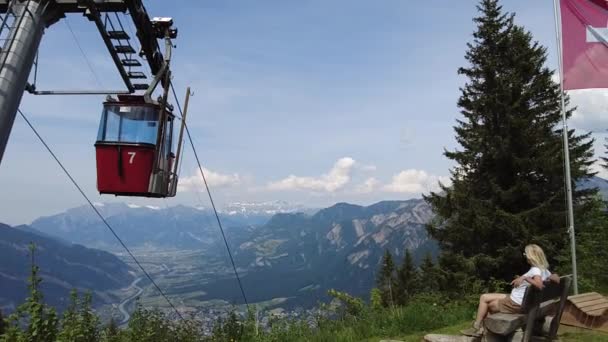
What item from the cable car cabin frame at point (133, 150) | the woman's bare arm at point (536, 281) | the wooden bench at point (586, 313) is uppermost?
the cable car cabin frame at point (133, 150)

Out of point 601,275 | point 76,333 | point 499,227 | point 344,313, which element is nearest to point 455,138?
point 499,227

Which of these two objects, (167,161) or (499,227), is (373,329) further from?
(499,227)

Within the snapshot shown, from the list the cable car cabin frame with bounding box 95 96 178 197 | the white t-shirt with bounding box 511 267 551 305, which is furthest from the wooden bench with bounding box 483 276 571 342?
the cable car cabin frame with bounding box 95 96 178 197

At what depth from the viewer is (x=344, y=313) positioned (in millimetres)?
10859

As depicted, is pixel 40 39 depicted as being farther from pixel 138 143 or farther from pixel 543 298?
pixel 543 298

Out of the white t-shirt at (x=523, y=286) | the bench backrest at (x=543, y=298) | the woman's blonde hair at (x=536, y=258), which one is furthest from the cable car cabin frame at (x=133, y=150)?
the bench backrest at (x=543, y=298)

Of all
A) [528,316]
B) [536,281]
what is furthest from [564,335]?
[536,281]

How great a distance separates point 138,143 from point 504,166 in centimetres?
1833

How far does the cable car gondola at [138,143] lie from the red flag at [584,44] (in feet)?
31.0

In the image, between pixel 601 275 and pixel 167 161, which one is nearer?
pixel 167 161

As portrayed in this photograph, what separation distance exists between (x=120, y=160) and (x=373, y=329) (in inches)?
292

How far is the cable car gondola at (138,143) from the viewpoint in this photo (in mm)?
11320

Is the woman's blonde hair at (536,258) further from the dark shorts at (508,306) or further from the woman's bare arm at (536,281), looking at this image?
the dark shorts at (508,306)

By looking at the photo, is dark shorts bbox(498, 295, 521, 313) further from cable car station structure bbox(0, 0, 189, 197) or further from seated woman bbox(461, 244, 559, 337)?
cable car station structure bbox(0, 0, 189, 197)
